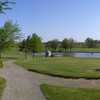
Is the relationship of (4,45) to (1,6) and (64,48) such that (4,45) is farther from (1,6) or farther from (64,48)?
(64,48)

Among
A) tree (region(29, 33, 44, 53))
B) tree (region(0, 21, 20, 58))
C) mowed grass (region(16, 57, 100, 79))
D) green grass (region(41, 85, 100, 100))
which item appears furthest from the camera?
tree (region(29, 33, 44, 53))

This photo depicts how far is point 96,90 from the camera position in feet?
51.0

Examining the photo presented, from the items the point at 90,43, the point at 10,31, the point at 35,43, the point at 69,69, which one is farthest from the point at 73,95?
the point at 90,43

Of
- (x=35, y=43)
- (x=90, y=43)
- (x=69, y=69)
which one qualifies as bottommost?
(x=69, y=69)

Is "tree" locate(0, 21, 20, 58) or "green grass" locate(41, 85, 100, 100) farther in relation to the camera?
"tree" locate(0, 21, 20, 58)

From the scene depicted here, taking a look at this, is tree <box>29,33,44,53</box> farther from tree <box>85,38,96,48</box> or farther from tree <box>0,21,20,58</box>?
tree <box>85,38,96,48</box>

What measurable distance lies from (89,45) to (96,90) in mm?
136234

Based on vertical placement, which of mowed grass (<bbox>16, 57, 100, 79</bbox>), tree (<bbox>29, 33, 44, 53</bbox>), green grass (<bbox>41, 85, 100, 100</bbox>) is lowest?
green grass (<bbox>41, 85, 100, 100</bbox>)

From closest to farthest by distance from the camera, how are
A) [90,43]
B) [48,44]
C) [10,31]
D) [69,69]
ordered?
[69,69] < [10,31] < [48,44] < [90,43]

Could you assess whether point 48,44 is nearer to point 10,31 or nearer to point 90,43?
point 90,43

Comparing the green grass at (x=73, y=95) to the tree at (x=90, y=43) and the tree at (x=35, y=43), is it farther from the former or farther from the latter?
the tree at (x=90, y=43)

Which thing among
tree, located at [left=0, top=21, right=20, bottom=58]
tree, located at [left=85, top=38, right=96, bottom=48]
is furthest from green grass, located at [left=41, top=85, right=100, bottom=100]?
tree, located at [left=85, top=38, right=96, bottom=48]

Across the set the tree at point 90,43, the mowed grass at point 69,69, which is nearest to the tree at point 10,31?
the mowed grass at point 69,69

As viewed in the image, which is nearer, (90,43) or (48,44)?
(48,44)
